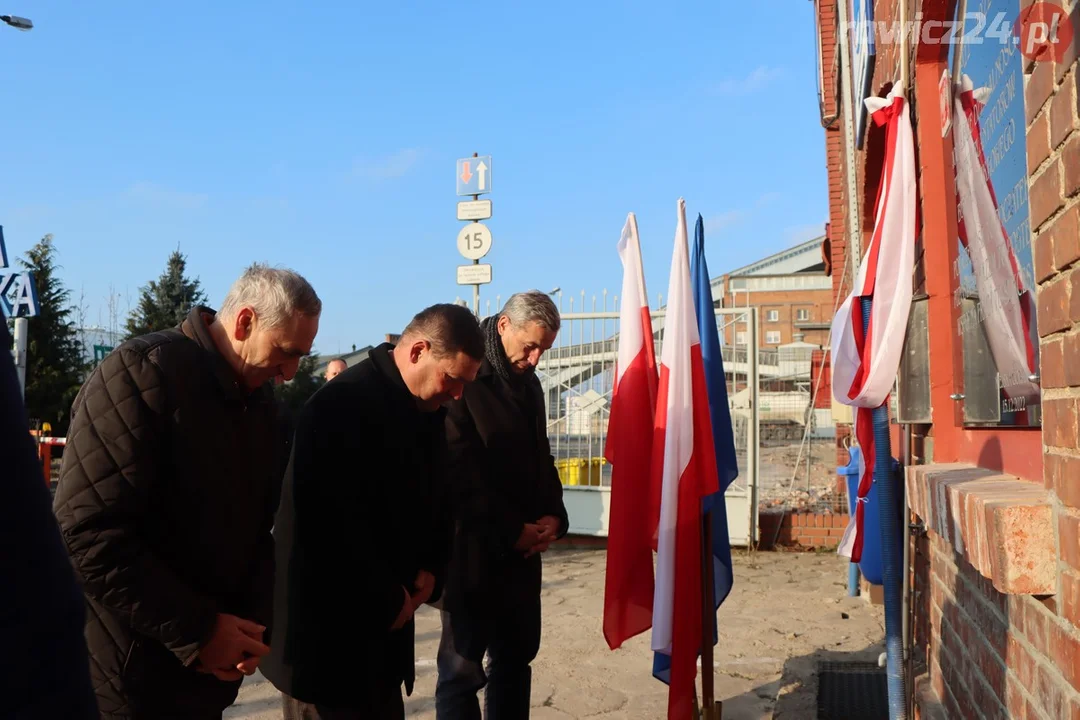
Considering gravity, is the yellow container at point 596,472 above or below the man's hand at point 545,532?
below

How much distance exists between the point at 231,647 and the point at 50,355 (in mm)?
21560

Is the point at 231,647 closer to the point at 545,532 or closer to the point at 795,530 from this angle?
the point at 545,532

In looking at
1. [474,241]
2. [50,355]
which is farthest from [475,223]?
[50,355]

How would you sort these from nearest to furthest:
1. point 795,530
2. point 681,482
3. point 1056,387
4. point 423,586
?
1. point 1056,387
2. point 423,586
3. point 681,482
4. point 795,530

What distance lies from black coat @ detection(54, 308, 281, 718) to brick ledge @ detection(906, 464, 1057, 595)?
1.80 meters

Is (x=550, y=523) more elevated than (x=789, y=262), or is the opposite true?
(x=789, y=262)

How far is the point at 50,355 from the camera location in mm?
Answer: 21188

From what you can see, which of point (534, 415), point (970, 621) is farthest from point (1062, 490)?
point (534, 415)

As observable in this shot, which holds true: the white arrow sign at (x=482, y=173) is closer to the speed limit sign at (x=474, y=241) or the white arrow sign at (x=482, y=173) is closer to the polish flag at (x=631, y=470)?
the speed limit sign at (x=474, y=241)

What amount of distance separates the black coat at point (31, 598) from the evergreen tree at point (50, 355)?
2078cm

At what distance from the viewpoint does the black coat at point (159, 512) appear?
7.25 feet

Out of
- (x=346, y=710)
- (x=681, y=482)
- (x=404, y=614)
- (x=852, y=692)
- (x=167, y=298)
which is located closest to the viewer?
(x=346, y=710)

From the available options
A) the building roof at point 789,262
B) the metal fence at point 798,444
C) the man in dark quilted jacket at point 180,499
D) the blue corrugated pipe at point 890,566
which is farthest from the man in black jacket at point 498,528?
the building roof at point 789,262

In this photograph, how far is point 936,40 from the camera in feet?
10.4
